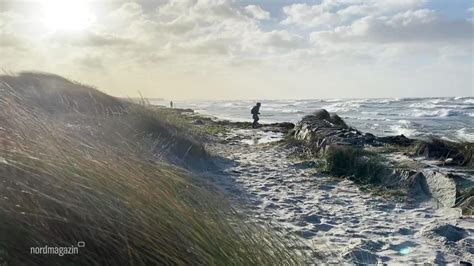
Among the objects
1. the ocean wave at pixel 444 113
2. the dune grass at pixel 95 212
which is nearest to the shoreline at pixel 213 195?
the dune grass at pixel 95 212

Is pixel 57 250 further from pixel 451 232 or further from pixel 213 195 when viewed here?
pixel 451 232

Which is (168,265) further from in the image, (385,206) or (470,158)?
(470,158)

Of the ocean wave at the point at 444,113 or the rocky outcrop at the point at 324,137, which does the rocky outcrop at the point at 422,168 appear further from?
the ocean wave at the point at 444,113

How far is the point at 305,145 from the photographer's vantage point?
39.7 feet

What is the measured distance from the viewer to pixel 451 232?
15.6 feet

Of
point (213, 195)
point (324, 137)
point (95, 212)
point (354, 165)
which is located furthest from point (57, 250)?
point (324, 137)

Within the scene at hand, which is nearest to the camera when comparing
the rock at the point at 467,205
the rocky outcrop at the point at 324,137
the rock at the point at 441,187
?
the rock at the point at 467,205

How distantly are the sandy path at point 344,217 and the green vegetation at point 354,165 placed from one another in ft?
1.06

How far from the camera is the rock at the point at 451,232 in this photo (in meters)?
4.65

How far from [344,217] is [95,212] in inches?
167

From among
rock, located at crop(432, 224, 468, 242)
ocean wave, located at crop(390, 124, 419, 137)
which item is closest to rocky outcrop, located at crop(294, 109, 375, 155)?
rock, located at crop(432, 224, 468, 242)

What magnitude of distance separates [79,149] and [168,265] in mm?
895

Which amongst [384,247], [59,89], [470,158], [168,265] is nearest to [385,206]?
[384,247]

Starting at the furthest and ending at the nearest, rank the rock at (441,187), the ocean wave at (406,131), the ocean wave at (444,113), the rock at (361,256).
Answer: the ocean wave at (444,113) → the ocean wave at (406,131) → the rock at (441,187) → the rock at (361,256)
